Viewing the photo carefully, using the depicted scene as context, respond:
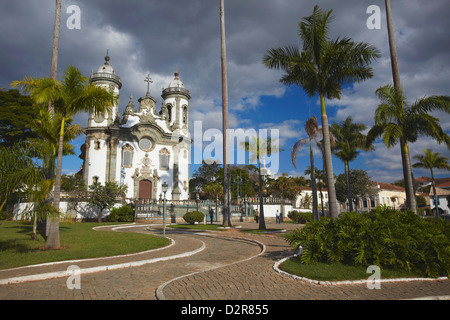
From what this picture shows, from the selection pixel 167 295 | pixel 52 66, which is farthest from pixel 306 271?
pixel 52 66

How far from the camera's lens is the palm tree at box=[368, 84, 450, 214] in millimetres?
11953

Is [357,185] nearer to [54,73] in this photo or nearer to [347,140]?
[347,140]

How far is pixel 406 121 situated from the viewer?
1263cm

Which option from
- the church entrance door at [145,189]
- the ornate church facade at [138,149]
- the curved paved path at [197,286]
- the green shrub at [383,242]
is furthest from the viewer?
the church entrance door at [145,189]

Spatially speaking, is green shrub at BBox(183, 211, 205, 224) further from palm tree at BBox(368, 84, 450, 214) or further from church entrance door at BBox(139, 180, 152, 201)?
palm tree at BBox(368, 84, 450, 214)

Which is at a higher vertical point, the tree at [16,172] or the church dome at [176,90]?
the church dome at [176,90]

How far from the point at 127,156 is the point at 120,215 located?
40.1 feet

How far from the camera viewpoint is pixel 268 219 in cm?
3812

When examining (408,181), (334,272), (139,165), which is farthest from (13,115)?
(408,181)

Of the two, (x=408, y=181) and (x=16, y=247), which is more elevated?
(x=408, y=181)

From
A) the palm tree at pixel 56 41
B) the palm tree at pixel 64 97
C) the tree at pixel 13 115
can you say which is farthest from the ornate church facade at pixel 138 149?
the palm tree at pixel 64 97

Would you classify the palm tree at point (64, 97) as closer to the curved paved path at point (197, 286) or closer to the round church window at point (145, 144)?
the curved paved path at point (197, 286)

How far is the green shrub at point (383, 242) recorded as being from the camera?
667 cm
